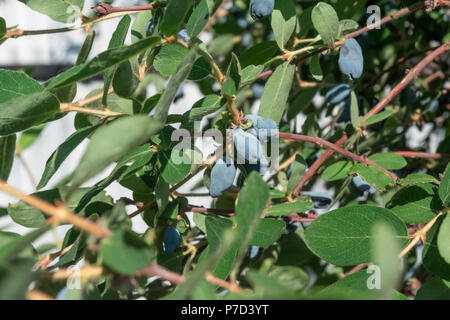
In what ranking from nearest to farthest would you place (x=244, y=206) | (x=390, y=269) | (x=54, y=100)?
(x=390, y=269)
(x=244, y=206)
(x=54, y=100)

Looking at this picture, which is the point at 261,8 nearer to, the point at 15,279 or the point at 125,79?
the point at 125,79

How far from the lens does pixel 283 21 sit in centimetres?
80

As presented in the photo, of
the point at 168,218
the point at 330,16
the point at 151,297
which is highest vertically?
the point at 330,16

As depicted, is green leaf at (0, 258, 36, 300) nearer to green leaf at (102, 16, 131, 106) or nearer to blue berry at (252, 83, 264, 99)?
green leaf at (102, 16, 131, 106)

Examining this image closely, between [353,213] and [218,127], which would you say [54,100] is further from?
[353,213]

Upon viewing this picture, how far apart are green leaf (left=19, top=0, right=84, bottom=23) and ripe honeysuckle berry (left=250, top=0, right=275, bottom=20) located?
229mm

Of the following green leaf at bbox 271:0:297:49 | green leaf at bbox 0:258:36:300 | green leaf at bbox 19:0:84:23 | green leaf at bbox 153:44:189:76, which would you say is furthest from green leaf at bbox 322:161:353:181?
green leaf at bbox 0:258:36:300

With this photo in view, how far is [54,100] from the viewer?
608 millimetres

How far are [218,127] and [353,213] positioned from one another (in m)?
0.21

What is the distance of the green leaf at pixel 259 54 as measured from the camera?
869 millimetres

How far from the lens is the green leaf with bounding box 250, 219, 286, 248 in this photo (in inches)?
26.8

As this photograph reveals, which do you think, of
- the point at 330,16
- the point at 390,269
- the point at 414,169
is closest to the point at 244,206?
the point at 390,269

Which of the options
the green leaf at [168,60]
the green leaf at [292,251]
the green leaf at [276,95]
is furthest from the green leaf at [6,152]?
the green leaf at [292,251]

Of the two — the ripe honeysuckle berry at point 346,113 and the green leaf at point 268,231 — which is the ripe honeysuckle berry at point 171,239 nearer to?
the green leaf at point 268,231
